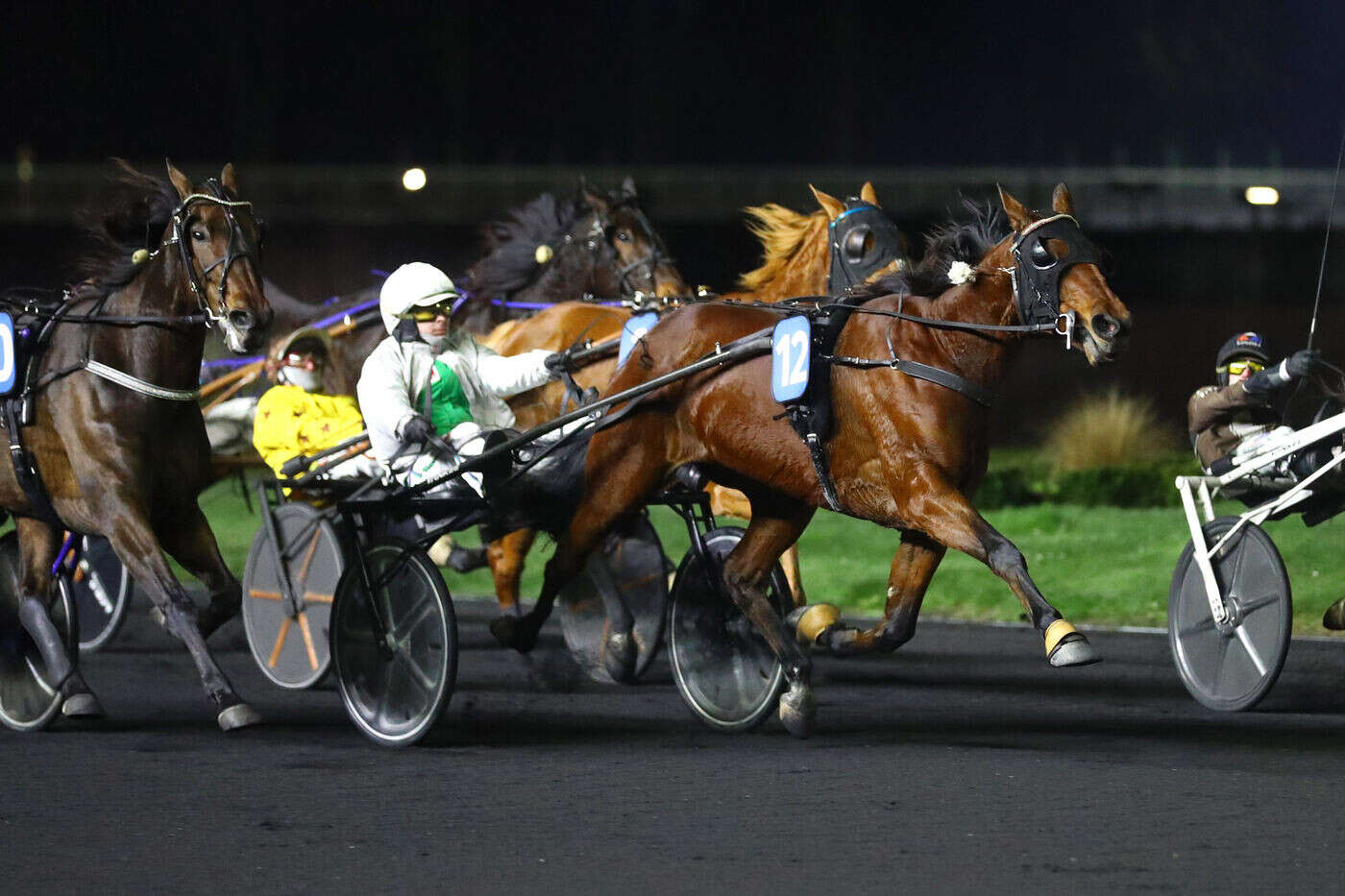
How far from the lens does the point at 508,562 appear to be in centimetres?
881

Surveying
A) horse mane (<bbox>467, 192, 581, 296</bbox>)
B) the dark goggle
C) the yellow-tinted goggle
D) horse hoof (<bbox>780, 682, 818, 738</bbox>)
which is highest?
horse mane (<bbox>467, 192, 581, 296</bbox>)

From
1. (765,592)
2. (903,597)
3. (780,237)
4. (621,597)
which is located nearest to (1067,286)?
(903,597)

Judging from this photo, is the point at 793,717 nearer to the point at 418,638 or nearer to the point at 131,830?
the point at 418,638

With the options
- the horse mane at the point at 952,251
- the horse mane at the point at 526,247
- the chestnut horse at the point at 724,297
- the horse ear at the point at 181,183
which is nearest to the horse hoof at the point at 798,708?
the horse mane at the point at 952,251

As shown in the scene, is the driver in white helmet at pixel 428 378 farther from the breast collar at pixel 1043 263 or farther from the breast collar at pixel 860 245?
the breast collar at pixel 1043 263

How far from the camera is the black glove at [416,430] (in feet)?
20.8

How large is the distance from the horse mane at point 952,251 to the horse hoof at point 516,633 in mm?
1787

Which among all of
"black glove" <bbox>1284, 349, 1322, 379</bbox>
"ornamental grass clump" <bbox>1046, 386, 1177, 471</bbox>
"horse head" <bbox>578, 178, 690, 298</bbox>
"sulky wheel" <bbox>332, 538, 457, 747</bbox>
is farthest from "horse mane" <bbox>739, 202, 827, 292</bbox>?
"ornamental grass clump" <bbox>1046, 386, 1177, 471</bbox>

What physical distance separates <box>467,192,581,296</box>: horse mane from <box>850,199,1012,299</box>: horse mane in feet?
14.6

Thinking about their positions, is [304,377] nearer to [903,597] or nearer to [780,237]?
[780,237]

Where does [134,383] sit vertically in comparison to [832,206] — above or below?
below

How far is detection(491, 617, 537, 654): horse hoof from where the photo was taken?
6.87 meters

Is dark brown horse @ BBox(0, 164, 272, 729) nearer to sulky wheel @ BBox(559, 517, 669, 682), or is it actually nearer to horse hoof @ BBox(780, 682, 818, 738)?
sulky wheel @ BBox(559, 517, 669, 682)

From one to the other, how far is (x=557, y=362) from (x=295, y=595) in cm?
156
